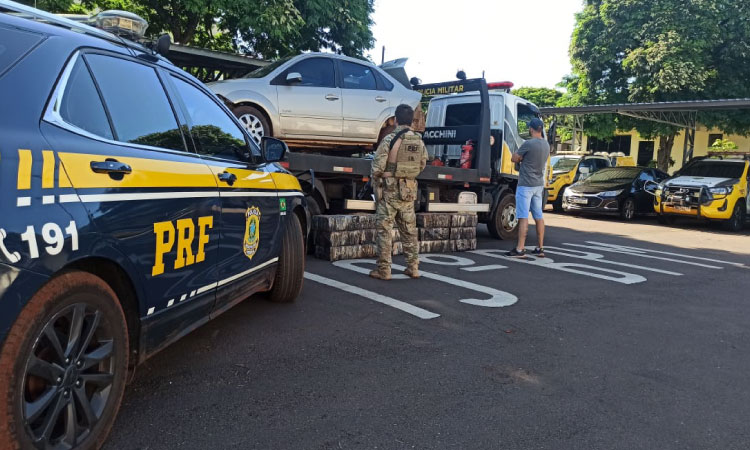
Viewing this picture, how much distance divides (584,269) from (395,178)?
2.96m

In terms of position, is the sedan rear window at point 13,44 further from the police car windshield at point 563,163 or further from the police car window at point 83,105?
the police car windshield at point 563,163

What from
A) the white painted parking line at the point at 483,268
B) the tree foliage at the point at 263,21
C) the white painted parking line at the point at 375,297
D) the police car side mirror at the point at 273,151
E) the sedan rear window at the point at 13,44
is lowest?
the white painted parking line at the point at 375,297

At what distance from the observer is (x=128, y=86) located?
2.67m

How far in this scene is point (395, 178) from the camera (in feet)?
19.5

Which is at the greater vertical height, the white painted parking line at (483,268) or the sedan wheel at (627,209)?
the sedan wheel at (627,209)

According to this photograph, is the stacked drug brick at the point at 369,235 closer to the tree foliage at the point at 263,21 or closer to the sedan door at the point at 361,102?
the sedan door at the point at 361,102

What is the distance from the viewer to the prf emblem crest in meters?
3.52

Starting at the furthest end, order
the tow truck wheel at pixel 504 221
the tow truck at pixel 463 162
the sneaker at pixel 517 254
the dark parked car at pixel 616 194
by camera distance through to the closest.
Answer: the dark parked car at pixel 616 194
the tow truck wheel at pixel 504 221
the sneaker at pixel 517 254
the tow truck at pixel 463 162

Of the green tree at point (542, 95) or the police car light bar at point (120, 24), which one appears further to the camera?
the green tree at point (542, 95)

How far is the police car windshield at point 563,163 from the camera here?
730 inches

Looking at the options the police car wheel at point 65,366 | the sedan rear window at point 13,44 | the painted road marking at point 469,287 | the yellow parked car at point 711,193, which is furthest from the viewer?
the yellow parked car at point 711,193

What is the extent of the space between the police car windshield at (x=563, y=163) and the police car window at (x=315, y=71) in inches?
508

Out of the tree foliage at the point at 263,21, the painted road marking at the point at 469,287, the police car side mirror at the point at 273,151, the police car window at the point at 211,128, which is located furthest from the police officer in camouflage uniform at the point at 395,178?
the tree foliage at the point at 263,21

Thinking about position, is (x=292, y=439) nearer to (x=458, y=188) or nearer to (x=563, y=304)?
(x=563, y=304)
